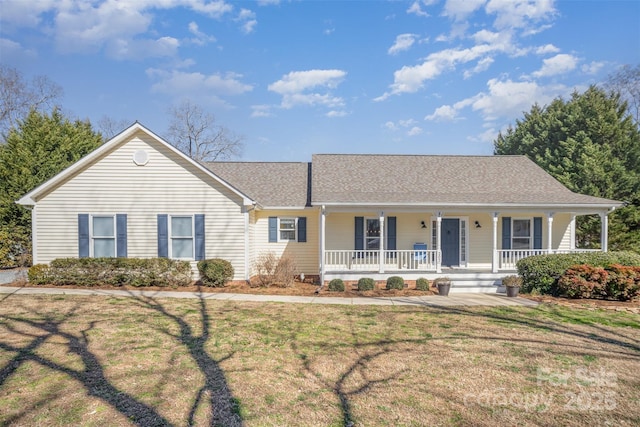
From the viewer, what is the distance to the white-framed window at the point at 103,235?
550 inches

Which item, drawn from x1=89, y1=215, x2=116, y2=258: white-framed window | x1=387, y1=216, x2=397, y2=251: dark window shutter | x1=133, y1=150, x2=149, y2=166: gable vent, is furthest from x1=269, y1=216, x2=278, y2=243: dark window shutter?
x1=89, y1=215, x2=116, y2=258: white-framed window

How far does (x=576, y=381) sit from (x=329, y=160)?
14.8 m

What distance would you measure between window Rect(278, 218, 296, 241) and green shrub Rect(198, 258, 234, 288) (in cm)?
343

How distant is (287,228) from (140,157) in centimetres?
644

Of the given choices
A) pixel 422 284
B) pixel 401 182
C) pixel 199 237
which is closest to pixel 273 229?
pixel 199 237

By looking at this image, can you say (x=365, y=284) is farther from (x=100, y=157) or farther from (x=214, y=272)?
(x=100, y=157)

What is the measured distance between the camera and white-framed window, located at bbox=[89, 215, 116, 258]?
14.0 m

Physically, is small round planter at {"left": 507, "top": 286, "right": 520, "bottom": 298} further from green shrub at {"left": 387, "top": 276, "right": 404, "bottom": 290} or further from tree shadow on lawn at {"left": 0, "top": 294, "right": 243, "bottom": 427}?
tree shadow on lawn at {"left": 0, "top": 294, "right": 243, "bottom": 427}

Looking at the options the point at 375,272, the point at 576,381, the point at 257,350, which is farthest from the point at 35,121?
the point at 576,381

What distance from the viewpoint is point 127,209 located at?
1405 centimetres

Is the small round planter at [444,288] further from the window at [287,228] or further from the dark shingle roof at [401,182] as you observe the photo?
the window at [287,228]

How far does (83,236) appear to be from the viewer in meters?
13.9

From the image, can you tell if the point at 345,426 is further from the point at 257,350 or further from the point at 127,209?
the point at 127,209

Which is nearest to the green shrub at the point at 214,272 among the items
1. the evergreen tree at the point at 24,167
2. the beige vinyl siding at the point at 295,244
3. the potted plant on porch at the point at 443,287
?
the beige vinyl siding at the point at 295,244
